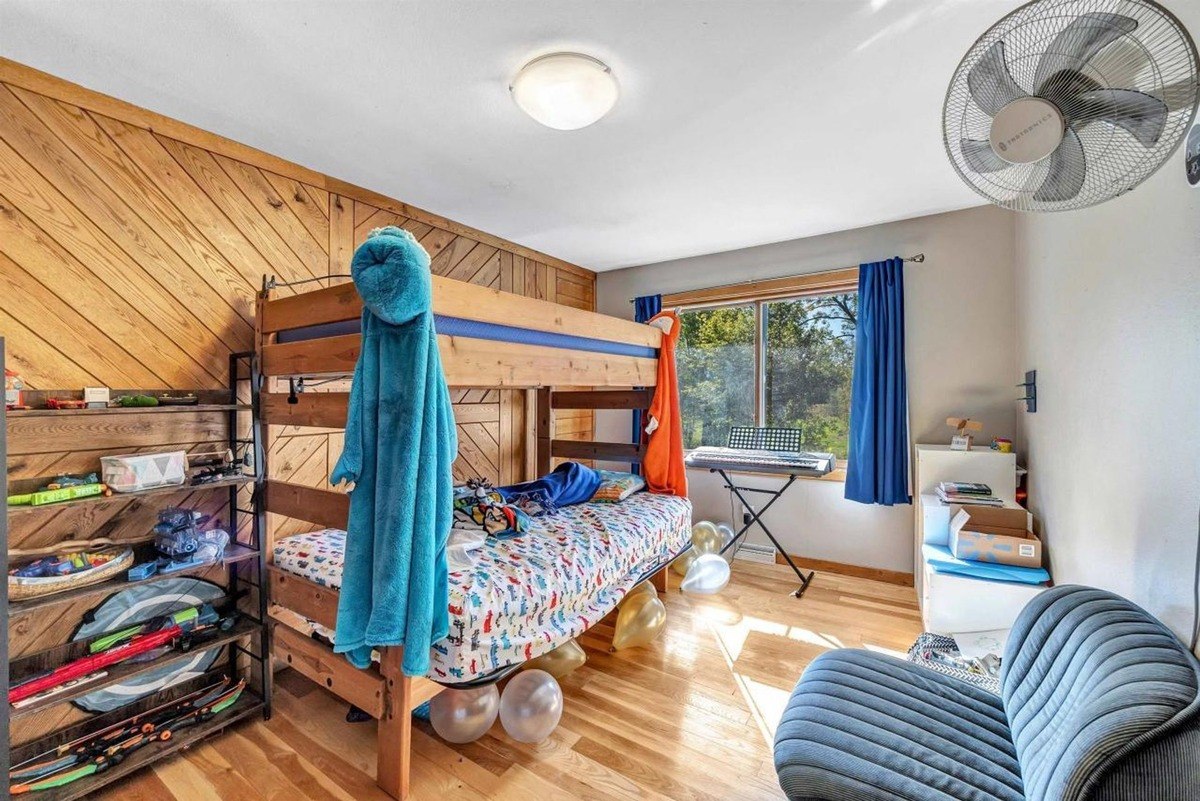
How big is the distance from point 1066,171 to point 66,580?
9.60ft

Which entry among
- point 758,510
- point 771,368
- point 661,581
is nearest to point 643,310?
point 771,368

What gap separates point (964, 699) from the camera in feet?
4.46

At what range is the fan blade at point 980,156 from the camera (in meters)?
1.13

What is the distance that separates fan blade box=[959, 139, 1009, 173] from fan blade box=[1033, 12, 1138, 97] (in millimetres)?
131

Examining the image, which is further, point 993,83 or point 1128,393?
point 1128,393

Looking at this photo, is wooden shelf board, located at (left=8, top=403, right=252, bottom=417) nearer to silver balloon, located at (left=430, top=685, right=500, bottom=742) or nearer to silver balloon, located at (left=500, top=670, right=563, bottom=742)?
silver balloon, located at (left=430, top=685, right=500, bottom=742)

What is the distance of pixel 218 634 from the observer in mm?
1846

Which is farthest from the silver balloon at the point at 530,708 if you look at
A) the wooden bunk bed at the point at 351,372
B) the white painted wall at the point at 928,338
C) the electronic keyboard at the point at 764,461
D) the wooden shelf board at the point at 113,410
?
the white painted wall at the point at 928,338

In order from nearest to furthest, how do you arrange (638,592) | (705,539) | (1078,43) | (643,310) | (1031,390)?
1. (1078,43)
2. (1031,390)
3. (638,592)
4. (705,539)
5. (643,310)

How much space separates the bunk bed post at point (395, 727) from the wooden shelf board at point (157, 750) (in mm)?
726

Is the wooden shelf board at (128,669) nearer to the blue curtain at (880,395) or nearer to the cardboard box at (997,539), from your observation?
the cardboard box at (997,539)

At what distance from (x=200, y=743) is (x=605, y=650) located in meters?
1.67

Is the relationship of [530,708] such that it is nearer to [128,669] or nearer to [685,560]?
[128,669]

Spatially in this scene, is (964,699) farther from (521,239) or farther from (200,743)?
(521,239)
